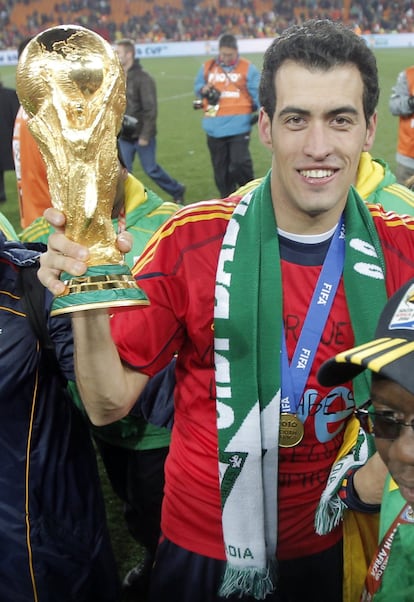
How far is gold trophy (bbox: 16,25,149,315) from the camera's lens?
1458 millimetres

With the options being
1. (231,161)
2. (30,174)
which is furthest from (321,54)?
(231,161)

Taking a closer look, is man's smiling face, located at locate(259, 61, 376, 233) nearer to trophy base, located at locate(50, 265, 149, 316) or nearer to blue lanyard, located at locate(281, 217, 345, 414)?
blue lanyard, located at locate(281, 217, 345, 414)

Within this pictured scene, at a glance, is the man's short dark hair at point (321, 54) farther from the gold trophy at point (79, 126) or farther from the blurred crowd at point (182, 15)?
the blurred crowd at point (182, 15)

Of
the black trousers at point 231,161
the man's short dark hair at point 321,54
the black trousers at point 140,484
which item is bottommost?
the black trousers at point 231,161

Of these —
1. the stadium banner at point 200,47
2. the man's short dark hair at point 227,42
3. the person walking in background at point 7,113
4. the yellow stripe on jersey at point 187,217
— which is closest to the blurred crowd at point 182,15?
the stadium banner at point 200,47

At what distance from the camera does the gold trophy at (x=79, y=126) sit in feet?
4.78

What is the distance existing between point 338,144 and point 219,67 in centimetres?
810

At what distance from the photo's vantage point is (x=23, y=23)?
37.6 metres

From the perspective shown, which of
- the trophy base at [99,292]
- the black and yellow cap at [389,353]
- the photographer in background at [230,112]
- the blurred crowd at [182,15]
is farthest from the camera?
the blurred crowd at [182,15]

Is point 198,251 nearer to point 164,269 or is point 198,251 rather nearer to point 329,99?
point 164,269

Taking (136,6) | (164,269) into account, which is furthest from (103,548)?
(136,6)

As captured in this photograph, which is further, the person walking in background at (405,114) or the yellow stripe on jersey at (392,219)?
the person walking in background at (405,114)

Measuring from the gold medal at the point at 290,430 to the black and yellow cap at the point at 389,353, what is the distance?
0.36 m

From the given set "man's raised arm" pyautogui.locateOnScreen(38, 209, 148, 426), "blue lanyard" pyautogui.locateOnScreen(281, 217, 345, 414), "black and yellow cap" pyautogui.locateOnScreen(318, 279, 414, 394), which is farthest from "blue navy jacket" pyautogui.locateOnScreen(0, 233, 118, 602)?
"black and yellow cap" pyautogui.locateOnScreen(318, 279, 414, 394)
